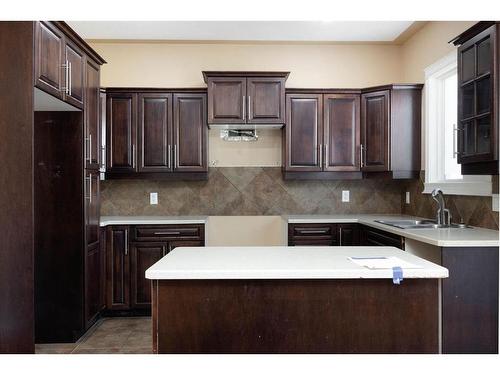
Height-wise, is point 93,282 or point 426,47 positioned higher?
point 426,47

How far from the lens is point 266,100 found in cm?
395

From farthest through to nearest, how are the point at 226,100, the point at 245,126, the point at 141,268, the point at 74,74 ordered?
the point at 245,126 < the point at 226,100 < the point at 141,268 < the point at 74,74

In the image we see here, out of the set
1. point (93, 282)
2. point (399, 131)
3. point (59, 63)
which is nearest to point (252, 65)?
point (399, 131)

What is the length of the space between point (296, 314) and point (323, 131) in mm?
2716

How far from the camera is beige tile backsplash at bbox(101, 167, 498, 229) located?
14.3 feet

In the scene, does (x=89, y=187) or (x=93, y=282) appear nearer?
(x=89, y=187)

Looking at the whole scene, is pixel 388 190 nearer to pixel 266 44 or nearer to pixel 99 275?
pixel 266 44

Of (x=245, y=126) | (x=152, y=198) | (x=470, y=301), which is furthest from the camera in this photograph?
(x=152, y=198)

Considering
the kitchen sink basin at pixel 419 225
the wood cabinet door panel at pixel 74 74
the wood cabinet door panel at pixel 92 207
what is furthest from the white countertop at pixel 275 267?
the wood cabinet door panel at pixel 74 74

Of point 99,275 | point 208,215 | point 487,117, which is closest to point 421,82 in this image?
point 487,117

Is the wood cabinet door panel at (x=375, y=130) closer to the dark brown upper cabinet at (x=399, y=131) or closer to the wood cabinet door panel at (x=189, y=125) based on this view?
the dark brown upper cabinet at (x=399, y=131)

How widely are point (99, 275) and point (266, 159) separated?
211 cm

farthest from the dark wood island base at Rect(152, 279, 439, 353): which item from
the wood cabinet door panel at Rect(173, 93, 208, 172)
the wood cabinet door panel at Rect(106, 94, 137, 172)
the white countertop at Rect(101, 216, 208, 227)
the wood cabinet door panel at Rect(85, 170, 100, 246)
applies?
the wood cabinet door panel at Rect(106, 94, 137, 172)

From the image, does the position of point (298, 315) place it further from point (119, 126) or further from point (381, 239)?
point (119, 126)
